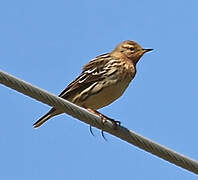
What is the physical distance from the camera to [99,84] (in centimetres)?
1373

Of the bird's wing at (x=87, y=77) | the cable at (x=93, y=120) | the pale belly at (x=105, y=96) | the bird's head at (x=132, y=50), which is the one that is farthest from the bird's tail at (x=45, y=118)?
the cable at (x=93, y=120)

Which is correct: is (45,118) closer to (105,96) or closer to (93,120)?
(105,96)

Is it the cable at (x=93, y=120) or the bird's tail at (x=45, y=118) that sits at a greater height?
the bird's tail at (x=45, y=118)

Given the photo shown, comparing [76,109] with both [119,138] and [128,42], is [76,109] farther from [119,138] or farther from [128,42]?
[128,42]

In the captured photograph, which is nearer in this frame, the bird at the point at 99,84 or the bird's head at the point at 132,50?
the bird at the point at 99,84

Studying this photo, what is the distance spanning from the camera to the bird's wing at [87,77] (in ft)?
45.3

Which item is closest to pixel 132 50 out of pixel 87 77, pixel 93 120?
pixel 87 77

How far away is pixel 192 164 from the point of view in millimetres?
9445

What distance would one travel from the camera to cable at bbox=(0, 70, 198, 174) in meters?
8.49

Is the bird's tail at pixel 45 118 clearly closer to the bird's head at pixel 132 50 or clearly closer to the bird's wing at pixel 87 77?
the bird's wing at pixel 87 77

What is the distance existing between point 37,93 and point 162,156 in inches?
78.3

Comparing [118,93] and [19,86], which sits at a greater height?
[118,93]

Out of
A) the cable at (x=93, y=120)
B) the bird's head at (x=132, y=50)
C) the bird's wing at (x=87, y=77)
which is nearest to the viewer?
the cable at (x=93, y=120)

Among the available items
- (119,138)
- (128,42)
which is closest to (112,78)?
(128,42)
